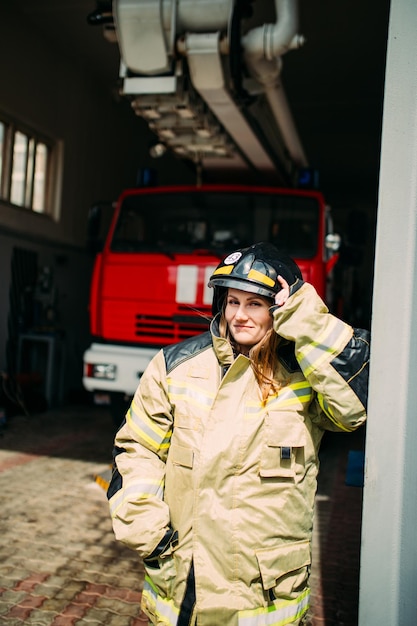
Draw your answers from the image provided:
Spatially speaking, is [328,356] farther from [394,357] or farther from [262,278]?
[262,278]

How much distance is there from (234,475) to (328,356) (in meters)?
0.48

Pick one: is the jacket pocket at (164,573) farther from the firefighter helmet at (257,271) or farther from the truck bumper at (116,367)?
the truck bumper at (116,367)

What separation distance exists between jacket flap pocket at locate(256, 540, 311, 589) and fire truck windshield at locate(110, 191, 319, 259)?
3.50 metres

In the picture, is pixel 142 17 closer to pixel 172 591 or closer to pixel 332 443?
pixel 172 591

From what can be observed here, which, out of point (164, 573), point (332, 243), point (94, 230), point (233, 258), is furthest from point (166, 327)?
point (164, 573)

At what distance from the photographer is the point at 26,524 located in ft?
12.9

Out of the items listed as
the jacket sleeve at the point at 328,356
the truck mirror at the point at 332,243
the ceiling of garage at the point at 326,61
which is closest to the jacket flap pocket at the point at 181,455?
the jacket sleeve at the point at 328,356

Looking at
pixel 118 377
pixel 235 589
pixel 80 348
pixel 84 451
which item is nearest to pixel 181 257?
pixel 118 377

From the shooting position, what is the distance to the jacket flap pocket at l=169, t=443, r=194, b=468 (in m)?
1.81

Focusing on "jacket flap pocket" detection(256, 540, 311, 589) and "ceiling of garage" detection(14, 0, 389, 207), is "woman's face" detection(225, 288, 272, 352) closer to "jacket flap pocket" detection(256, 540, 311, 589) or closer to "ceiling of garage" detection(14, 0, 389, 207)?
"jacket flap pocket" detection(256, 540, 311, 589)

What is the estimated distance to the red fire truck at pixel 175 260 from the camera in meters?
5.03

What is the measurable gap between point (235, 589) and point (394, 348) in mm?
892

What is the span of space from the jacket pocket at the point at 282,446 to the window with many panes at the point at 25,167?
6713mm

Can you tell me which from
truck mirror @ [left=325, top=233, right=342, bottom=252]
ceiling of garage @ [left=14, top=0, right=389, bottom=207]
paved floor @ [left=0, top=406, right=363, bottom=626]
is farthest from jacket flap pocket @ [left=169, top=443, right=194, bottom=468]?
ceiling of garage @ [left=14, top=0, right=389, bottom=207]
